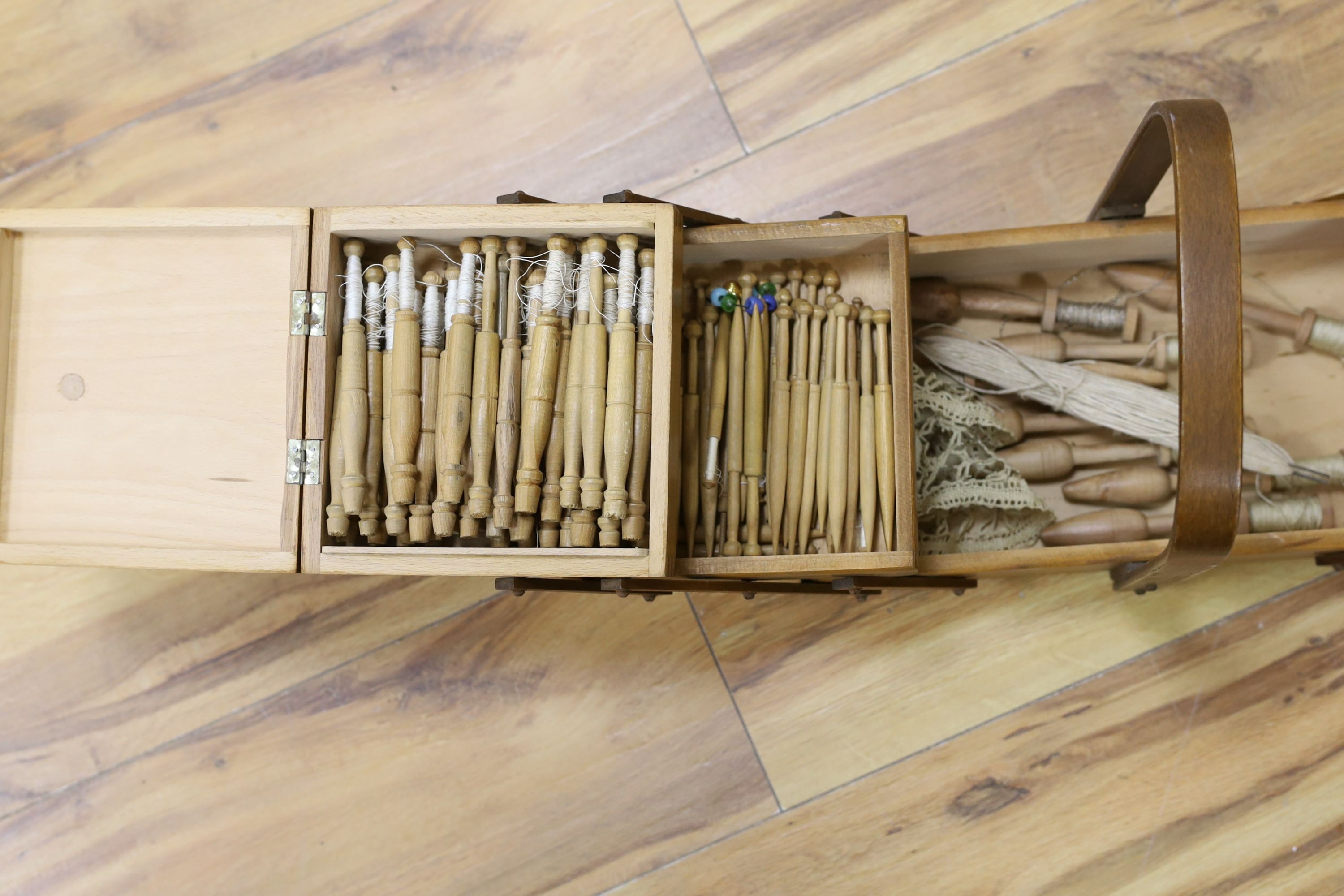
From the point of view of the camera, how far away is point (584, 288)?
96 cm

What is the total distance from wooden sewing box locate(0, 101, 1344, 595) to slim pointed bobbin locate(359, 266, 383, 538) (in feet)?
0.11

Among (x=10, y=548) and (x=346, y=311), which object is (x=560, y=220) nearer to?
(x=346, y=311)

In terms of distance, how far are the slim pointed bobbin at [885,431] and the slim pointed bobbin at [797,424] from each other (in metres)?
0.08

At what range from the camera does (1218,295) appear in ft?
2.45

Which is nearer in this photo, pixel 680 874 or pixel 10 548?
pixel 10 548

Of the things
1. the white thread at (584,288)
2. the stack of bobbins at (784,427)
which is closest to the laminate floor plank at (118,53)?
the white thread at (584,288)

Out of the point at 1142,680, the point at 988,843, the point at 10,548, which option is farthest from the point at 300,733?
the point at 1142,680

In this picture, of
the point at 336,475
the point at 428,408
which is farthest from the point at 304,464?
the point at 428,408

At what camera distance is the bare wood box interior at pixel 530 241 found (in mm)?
891

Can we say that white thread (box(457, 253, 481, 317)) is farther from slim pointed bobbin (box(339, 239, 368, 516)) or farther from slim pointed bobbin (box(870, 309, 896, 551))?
slim pointed bobbin (box(870, 309, 896, 551))

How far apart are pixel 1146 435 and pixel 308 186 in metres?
1.24

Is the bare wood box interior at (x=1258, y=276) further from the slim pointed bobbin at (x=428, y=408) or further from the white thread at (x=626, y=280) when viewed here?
the slim pointed bobbin at (x=428, y=408)

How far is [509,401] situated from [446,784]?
25.1 inches

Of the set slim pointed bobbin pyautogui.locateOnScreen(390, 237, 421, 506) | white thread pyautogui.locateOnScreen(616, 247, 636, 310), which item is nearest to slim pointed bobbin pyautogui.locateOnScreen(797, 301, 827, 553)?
white thread pyautogui.locateOnScreen(616, 247, 636, 310)
